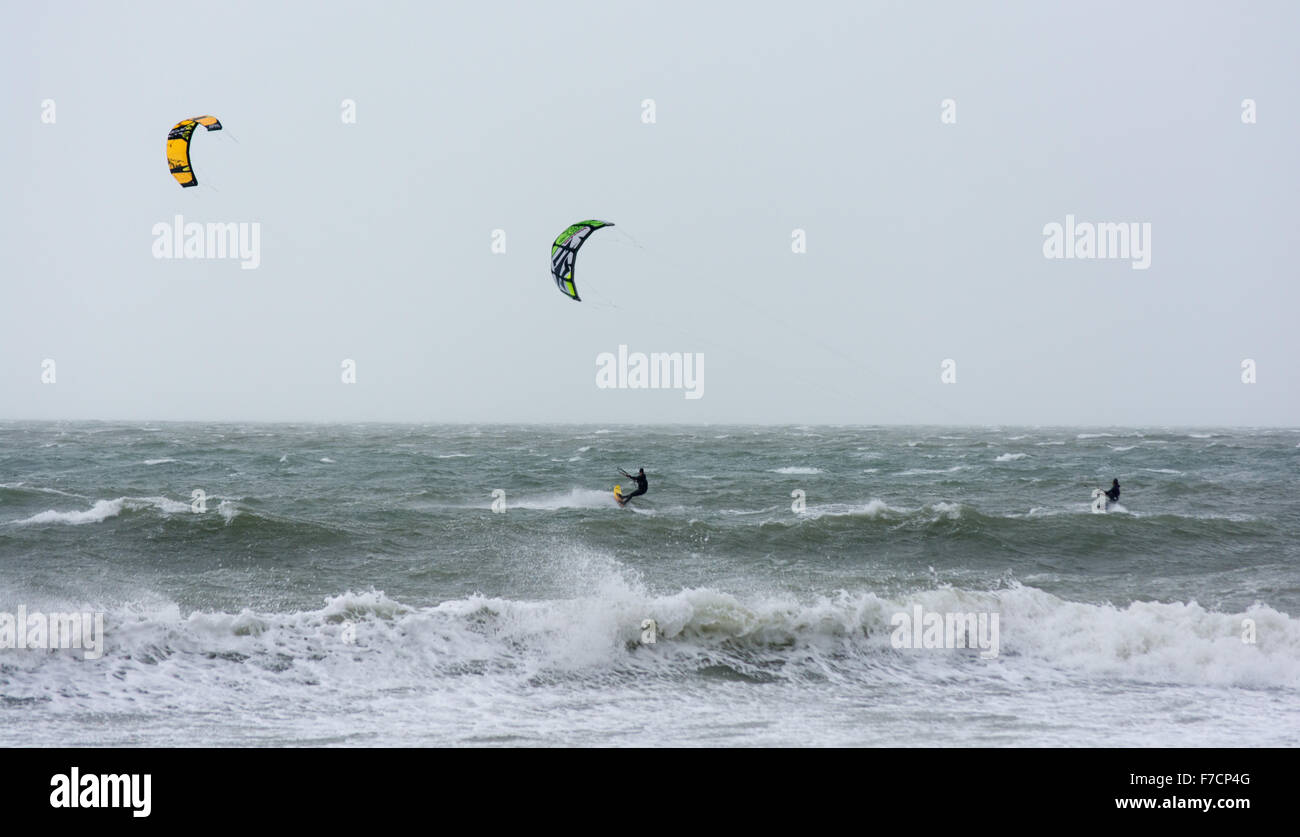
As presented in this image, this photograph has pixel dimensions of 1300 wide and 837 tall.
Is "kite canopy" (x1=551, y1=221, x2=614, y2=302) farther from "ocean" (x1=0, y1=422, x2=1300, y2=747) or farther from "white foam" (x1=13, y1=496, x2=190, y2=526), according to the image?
"white foam" (x1=13, y1=496, x2=190, y2=526)

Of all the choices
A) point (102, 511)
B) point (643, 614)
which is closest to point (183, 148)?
point (102, 511)

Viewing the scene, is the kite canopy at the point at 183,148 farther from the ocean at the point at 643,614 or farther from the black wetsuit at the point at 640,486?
the black wetsuit at the point at 640,486

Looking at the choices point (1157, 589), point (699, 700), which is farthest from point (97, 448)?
point (1157, 589)

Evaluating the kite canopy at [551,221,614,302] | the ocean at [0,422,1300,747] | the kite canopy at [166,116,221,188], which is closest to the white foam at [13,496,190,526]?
the ocean at [0,422,1300,747]

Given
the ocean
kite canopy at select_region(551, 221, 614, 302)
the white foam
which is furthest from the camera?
kite canopy at select_region(551, 221, 614, 302)

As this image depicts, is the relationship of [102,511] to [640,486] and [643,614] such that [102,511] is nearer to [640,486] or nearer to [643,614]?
[640,486]

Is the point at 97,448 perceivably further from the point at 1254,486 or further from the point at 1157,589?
the point at 1254,486

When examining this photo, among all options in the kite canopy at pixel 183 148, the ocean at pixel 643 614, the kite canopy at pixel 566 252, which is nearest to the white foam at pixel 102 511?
the ocean at pixel 643 614
